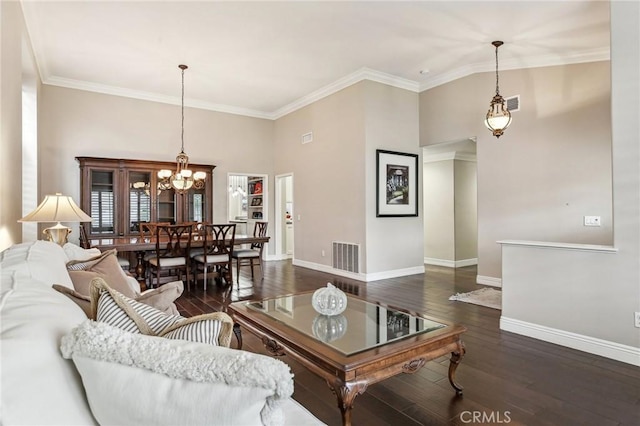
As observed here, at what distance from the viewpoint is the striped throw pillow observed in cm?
101

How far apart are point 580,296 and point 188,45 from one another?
5217mm

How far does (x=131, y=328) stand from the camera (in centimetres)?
105

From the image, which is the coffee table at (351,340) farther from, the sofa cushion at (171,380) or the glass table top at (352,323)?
the sofa cushion at (171,380)

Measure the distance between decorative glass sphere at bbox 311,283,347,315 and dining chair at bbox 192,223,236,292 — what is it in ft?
10.1

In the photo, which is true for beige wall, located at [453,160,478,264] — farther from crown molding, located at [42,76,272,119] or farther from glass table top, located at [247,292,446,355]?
glass table top, located at [247,292,446,355]

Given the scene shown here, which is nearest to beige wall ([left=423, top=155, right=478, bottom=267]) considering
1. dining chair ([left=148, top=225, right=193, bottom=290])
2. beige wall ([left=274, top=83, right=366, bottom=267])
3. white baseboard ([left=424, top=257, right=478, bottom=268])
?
white baseboard ([left=424, top=257, right=478, bottom=268])

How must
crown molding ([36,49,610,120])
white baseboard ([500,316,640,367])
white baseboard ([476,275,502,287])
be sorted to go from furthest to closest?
white baseboard ([476,275,502,287]), crown molding ([36,49,610,120]), white baseboard ([500,316,640,367])

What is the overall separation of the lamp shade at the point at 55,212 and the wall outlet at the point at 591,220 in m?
5.81

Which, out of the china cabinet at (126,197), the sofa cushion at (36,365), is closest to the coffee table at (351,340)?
the sofa cushion at (36,365)

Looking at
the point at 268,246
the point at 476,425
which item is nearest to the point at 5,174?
the point at 476,425

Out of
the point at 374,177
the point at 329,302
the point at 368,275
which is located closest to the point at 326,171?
the point at 374,177

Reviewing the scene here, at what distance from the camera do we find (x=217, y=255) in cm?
529

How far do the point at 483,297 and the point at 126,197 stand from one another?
5900 millimetres

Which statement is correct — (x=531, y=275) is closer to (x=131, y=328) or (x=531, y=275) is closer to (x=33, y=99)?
(x=131, y=328)
